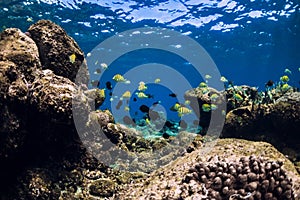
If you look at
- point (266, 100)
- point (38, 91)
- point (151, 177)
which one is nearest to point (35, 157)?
point (38, 91)

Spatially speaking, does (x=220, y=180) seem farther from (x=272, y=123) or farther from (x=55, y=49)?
(x=55, y=49)

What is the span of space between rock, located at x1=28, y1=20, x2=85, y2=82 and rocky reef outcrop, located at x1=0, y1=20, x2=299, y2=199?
1.1 inches

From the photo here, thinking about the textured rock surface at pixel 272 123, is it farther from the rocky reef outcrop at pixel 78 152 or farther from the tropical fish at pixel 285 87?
the tropical fish at pixel 285 87

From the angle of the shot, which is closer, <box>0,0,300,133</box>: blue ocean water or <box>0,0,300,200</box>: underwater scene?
<box>0,0,300,200</box>: underwater scene

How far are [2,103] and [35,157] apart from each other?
1806mm

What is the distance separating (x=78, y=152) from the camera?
6996 mm

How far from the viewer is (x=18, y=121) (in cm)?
584

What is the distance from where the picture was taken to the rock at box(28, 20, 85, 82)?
8000mm

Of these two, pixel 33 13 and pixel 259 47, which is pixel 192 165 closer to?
pixel 33 13

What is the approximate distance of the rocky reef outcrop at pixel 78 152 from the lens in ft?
14.2

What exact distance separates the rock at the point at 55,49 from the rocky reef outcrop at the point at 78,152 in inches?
1.1

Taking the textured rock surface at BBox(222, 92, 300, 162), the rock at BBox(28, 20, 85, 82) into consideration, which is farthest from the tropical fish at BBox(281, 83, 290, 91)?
the rock at BBox(28, 20, 85, 82)

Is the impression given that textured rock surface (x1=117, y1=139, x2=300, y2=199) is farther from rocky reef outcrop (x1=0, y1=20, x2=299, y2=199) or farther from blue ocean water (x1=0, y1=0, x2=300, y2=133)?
blue ocean water (x1=0, y1=0, x2=300, y2=133)

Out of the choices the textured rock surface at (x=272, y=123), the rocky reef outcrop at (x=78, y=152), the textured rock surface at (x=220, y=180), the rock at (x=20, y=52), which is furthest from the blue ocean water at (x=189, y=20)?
the textured rock surface at (x=220, y=180)
